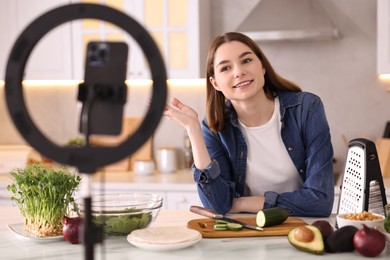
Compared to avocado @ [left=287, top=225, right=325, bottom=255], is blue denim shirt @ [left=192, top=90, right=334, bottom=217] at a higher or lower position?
higher

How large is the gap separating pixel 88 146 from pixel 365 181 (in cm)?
127

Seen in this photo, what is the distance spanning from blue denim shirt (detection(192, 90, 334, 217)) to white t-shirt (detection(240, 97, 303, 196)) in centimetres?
2

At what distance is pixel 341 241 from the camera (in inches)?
58.2

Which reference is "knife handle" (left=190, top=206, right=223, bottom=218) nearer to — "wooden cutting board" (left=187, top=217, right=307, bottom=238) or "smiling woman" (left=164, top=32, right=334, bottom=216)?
"wooden cutting board" (left=187, top=217, right=307, bottom=238)

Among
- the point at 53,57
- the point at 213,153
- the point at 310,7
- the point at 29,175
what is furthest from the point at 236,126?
the point at 53,57

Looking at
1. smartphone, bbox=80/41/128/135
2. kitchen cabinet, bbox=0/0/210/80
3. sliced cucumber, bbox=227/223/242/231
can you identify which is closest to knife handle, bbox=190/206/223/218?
sliced cucumber, bbox=227/223/242/231

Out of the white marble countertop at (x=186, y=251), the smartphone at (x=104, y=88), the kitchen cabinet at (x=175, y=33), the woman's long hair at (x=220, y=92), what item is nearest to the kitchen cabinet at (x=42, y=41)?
the kitchen cabinet at (x=175, y=33)

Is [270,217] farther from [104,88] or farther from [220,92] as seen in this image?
[104,88]

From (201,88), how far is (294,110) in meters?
1.83

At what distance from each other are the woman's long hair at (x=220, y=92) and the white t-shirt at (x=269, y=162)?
8 centimetres

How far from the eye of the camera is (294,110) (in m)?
2.26

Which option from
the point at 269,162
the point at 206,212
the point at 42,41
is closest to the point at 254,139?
the point at 269,162

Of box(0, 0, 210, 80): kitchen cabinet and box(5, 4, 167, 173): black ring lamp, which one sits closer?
box(5, 4, 167, 173): black ring lamp

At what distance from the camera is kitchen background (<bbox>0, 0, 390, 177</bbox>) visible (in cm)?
369
